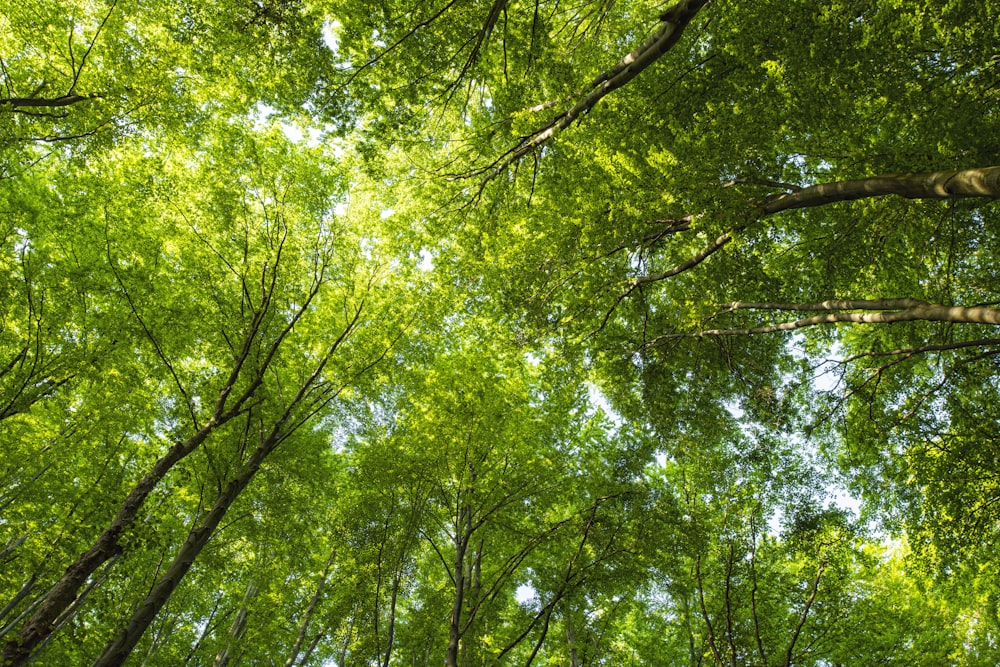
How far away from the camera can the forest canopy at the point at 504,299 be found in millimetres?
5051

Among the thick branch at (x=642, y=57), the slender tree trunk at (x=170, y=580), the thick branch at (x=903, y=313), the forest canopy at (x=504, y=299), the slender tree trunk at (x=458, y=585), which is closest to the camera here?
the thick branch at (x=903, y=313)

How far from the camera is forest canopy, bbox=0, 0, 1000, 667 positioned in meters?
5.05

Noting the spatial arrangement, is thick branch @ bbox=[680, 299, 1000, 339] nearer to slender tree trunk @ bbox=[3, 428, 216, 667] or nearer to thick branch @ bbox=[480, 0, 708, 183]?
thick branch @ bbox=[480, 0, 708, 183]

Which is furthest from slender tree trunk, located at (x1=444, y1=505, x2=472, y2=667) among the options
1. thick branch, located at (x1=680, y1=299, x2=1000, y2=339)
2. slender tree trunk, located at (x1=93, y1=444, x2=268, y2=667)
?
thick branch, located at (x1=680, y1=299, x2=1000, y2=339)

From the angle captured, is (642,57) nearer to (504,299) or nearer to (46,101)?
(504,299)

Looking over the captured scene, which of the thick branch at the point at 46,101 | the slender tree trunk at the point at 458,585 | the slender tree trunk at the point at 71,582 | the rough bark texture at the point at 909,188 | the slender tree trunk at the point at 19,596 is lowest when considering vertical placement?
the slender tree trunk at the point at 19,596

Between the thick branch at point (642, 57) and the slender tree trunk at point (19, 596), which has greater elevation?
the thick branch at point (642, 57)

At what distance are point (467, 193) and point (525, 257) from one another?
1698 mm

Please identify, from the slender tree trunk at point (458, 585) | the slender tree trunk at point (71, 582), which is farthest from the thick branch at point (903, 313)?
the slender tree trunk at point (71, 582)

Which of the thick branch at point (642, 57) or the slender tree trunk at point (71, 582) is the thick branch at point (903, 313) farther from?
the slender tree trunk at point (71, 582)

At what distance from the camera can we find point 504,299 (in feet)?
25.1

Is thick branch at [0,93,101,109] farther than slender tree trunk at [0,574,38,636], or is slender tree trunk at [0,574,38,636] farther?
slender tree trunk at [0,574,38,636]

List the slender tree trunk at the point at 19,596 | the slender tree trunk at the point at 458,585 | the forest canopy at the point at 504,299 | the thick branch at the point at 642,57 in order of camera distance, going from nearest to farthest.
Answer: the thick branch at the point at 642,57 → the forest canopy at the point at 504,299 → the slender tree trunk at the point at 458,585 → the slender tree trunk at the point at 19,596

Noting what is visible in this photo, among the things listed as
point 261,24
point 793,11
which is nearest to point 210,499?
point 261,24
